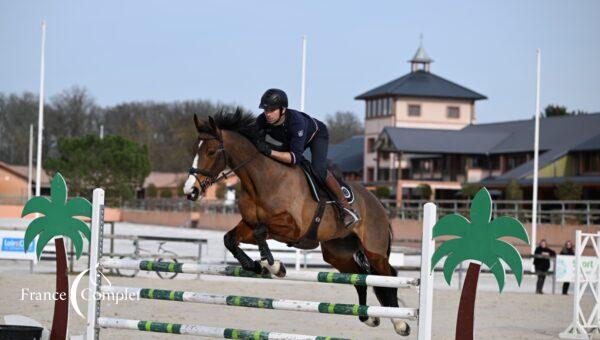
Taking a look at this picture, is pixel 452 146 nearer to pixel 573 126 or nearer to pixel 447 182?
pixel 447 182

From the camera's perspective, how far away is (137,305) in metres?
14.2

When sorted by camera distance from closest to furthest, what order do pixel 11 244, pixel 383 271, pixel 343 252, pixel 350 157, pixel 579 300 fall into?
pixel 383 271 < pixel 343 252 < pixel 579 300 < pixel 11 244 < pixel 350 157

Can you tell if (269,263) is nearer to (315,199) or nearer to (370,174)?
(315,199)

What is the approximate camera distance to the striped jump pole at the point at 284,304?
6.74 meters

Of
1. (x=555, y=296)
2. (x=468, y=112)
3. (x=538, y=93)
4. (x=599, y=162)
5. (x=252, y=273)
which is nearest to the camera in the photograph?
(x=252, y=273)

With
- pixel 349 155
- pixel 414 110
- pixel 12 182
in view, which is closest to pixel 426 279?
pixel 414 110

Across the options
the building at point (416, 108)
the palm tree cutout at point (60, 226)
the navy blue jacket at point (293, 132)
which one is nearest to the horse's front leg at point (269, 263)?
the navy blue jacket at point (293, 132)

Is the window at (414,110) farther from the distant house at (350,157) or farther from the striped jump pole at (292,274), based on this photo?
the striped jump pole at (292,274)

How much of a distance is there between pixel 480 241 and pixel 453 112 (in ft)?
207

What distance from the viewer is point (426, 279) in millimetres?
6613

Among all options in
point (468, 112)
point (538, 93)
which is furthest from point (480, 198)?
point (468, 112)

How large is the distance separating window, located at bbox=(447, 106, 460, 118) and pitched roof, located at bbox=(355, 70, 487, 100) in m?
0.96

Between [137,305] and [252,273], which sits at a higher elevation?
[252,273]

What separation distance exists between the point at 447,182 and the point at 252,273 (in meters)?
48.3
